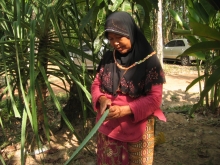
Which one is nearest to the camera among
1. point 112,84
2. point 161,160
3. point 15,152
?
point 112,84

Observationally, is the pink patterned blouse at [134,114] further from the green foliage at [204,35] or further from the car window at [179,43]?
the car window at [179,43]

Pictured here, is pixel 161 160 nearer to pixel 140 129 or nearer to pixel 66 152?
pixel 66 152

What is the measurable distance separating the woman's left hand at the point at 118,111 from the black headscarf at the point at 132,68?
0.31ft

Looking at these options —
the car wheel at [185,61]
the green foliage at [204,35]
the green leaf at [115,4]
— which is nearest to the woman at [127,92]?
the green leaf at [115,4]

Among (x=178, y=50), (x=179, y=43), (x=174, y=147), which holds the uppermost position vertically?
(x=179, y=43)

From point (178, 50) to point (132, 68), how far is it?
11.5m

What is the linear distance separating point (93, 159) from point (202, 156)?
1041 mm

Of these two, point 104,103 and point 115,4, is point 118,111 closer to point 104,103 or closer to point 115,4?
point 104,103

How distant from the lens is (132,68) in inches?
53.4

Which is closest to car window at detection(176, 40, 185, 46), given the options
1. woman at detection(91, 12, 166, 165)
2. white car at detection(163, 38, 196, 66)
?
white car at detection(163, 38, 196, 66)

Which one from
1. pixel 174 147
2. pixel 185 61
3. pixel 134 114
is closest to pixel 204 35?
pixel 134 114

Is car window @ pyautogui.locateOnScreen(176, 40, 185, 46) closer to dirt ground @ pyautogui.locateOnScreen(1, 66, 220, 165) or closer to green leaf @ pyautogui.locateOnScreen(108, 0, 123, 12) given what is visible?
dirt ground @ pyautogui.locateOnScreen(1, 66, 220, 165)

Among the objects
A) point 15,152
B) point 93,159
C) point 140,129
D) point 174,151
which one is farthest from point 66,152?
point 140,129

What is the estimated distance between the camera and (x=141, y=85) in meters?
1.35
